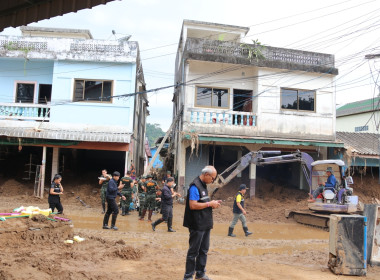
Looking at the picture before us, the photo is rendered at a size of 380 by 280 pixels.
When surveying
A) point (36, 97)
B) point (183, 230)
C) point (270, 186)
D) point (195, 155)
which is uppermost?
point (36, 97)

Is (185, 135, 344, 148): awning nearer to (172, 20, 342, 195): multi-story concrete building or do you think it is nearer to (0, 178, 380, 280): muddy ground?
(172, 20, 342, 195): multi-story concrete building

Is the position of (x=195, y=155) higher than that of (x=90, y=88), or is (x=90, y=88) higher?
(x=90, y=88)

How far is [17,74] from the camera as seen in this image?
16.3 m

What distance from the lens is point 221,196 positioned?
16.6 meters

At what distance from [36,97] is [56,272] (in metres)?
13.2

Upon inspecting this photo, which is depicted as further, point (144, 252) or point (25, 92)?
point (25, 92)

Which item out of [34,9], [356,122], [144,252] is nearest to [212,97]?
[144,252]

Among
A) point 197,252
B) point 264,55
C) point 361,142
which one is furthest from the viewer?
point 361,142

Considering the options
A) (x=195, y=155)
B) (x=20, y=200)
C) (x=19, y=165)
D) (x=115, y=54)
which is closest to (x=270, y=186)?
(x=195, y=155)

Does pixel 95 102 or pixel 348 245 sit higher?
pixel 95 102

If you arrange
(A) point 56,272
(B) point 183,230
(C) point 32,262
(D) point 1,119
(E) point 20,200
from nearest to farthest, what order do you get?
(A) point 56,272, (C) point 32,262, (B) point 183,230, (E) point 20,200, (D) point 1,119

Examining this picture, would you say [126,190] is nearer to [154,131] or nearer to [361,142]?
[361,142]

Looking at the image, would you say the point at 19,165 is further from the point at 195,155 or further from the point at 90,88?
the point at 195,155

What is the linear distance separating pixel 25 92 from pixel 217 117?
383 inches
